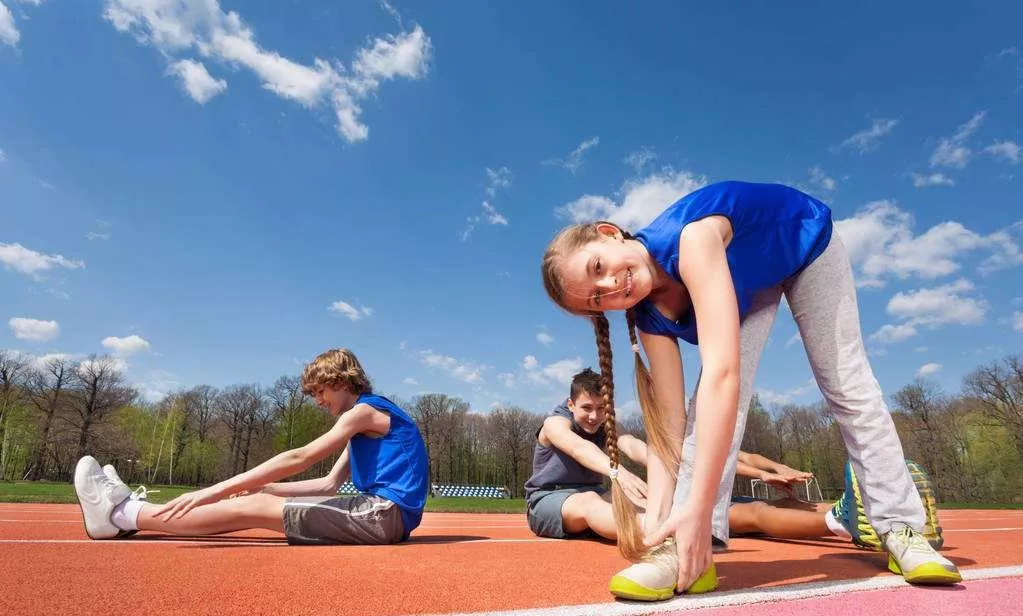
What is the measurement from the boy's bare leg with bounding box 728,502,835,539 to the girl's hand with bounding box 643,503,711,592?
2.22 metres

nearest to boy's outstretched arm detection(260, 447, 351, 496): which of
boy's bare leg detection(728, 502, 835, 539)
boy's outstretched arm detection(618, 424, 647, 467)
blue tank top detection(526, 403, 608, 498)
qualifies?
blue tank top detection(526, 403, 608, 498)

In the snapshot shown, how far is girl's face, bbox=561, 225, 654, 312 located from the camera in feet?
7.43

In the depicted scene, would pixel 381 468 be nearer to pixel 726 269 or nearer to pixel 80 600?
pixel 80 600

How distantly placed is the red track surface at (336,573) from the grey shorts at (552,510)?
437 mm

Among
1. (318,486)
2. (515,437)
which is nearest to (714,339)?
(318,486)

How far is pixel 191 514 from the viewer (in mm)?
3818

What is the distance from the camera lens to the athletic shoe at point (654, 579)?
186cm

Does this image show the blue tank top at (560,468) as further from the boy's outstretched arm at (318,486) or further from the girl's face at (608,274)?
the girl's face at (608,274)

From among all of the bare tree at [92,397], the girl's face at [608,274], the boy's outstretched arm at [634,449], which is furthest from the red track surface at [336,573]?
the bare tree at [92,397]

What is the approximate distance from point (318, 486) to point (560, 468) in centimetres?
208

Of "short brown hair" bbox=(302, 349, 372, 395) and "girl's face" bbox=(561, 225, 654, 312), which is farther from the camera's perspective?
"short brown hair" bbox=(302, 349, 372, 395)

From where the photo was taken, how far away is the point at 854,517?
11.3 ft

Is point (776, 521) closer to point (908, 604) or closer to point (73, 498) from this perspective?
point (908, 604)

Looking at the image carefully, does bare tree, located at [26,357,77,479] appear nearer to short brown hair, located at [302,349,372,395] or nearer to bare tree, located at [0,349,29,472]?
bare tree, located at [0,349,29,472]
